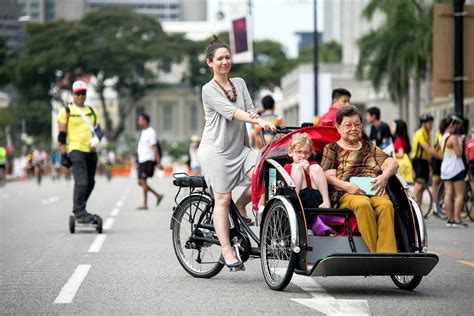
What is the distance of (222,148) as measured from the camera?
32.3 ft

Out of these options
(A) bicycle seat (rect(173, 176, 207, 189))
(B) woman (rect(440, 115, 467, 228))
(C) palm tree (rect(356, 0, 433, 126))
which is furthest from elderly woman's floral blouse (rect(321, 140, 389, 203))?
(C) palm tree (rect(356, 0, 433, 126))

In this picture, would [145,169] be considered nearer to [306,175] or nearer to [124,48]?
[306,175]

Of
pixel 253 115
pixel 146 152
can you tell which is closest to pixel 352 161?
pixel 253 115

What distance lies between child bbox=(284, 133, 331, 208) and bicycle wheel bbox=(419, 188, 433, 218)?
10817mm

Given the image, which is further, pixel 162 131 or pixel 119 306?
pixel 162 131

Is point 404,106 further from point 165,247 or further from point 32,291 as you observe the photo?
point 32,291

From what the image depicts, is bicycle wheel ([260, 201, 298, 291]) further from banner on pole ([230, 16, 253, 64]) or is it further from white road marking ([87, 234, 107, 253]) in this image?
banner on pole ([230, 16, 253, 64])

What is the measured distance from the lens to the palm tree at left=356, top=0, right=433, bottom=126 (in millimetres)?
48906

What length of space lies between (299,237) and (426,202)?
48.1ft

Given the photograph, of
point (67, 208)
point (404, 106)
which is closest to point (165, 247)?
point (67, 208)

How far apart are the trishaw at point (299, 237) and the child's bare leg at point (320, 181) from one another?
177mm

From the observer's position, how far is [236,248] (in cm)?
978

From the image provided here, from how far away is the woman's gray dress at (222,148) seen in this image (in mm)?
9844

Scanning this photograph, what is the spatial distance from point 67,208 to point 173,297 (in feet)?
53.2
